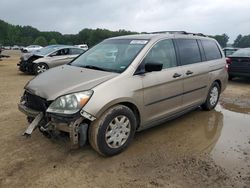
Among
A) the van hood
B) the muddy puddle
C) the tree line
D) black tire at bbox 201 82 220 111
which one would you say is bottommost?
the muddy puddle

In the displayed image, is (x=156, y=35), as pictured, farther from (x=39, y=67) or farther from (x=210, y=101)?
(x=39, y=67)

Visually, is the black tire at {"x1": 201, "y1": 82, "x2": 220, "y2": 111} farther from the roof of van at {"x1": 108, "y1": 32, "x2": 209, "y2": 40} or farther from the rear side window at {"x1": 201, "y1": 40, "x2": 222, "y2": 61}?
the roof of van at {"x1": 108, "y1": 32, "x2": 209, "y2": 40}

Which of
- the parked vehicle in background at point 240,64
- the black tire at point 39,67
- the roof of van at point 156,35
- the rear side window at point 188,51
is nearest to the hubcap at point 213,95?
the rear side window at point 188,51

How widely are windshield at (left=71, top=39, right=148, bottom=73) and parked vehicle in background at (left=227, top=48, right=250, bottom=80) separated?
691 centimetres

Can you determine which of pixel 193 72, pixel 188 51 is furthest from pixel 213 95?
pixel 188 51

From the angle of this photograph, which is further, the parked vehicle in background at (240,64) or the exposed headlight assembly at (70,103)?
the parked vehicle in background at (240,64)

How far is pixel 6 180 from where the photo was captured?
3.24 m

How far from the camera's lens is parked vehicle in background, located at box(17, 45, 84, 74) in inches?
476

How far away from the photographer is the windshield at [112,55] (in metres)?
4.16

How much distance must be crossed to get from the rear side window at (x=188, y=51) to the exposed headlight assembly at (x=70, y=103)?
2.24 m

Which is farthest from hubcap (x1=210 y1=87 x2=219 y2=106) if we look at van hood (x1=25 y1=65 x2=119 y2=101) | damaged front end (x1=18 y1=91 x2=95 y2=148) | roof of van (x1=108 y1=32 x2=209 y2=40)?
damaged front end (x1=18 y1=91 x2=95 y2=148)

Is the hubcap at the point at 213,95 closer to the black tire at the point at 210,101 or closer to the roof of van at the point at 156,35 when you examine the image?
the black tire at the point at 210,101

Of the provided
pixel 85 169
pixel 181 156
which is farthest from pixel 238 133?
pixel 85 169

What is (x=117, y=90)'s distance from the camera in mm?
3701
